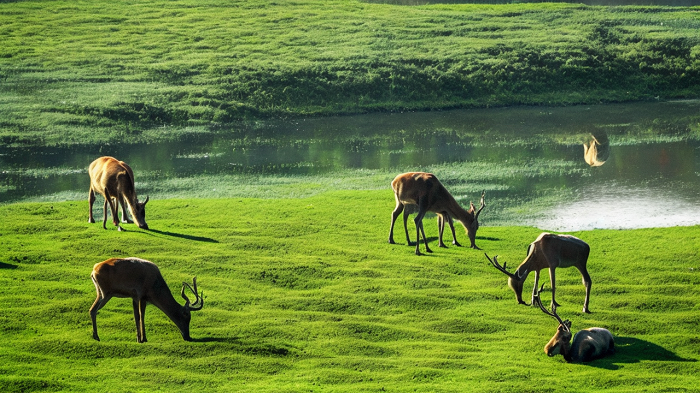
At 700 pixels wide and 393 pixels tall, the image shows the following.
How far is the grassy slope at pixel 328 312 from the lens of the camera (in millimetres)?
12828

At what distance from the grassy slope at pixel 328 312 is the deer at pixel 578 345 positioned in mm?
176

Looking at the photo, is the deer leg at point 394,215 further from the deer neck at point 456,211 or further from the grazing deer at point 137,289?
the grazing deer at point 137,289

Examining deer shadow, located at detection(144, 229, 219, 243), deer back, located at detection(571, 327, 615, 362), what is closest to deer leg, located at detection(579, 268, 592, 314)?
deer back, located at detection(571, 327, 615, 362)

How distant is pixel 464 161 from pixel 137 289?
59.9ft

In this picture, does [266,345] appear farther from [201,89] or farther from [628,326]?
[201,89]

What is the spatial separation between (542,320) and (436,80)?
28662 mm

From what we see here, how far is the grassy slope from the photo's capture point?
1283 centimetres

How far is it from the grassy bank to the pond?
2.12m

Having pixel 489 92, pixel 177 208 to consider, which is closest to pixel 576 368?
pixel 177 208

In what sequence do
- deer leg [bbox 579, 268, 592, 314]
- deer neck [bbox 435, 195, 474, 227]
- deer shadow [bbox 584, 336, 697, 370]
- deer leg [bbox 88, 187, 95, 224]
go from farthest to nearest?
deer leg [bbox 88, 187, 95, 224]
deer neck [bbox 435, 195, 474, 227]
deer leg [bbox 579, 268, 592, 314]
deer shadow [bbox 584, 336, 697, 370]

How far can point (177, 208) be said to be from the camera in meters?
23.8

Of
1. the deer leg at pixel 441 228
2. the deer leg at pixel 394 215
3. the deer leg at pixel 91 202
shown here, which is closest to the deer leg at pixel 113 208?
the deer leg at pixel 91 202

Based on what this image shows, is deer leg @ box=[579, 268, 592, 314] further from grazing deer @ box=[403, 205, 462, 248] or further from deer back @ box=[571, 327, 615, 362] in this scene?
grazing deer @ box=[403, 205, 462, 248]

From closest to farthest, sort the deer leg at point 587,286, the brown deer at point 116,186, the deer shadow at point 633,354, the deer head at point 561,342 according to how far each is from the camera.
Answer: the deer shadow at point 633,354, the deer head at point 561,342, the deer leg at point 587,286, the brown deer at point 116,186
